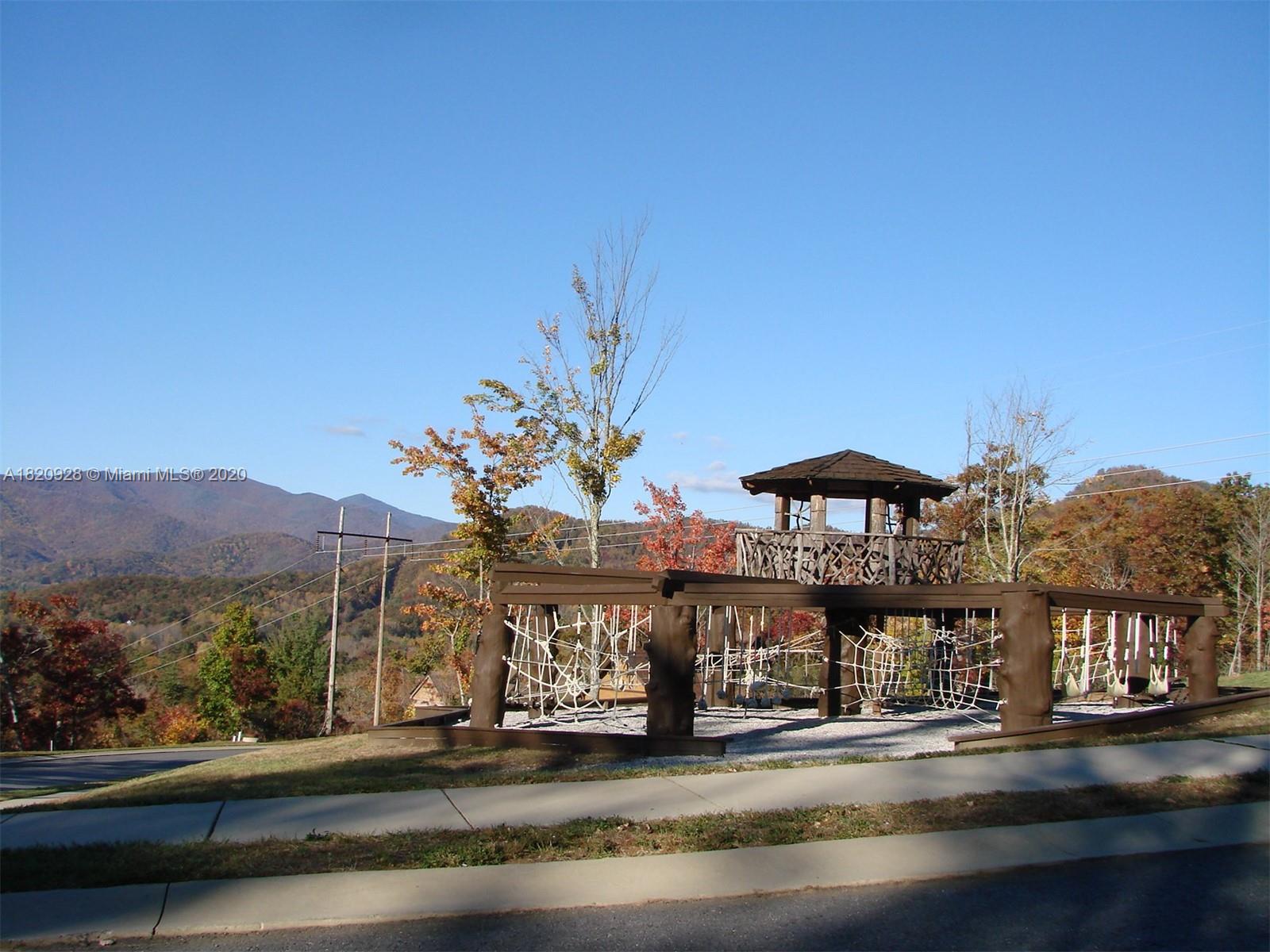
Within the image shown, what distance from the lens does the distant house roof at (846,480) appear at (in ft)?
64.5

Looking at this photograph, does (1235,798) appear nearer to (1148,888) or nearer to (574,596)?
(1148,888)

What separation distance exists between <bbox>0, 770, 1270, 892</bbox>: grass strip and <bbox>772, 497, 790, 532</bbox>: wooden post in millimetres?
11899

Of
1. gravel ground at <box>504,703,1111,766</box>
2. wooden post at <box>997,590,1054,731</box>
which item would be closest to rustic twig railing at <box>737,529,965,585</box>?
gravel ground at <box>504,703,1111,766</box>

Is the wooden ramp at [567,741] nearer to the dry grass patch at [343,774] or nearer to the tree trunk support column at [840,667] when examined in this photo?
the dry grass patch at [343,774]

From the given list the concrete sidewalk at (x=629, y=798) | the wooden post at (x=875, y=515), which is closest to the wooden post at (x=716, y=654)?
the wooden post at (x=875, y=515)

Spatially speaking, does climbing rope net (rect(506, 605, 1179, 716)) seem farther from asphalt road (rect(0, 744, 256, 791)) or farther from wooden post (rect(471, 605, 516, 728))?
asphalt road (rect(0, 744, 256, 791))

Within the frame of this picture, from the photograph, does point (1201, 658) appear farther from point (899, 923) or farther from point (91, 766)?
point (91, 766)

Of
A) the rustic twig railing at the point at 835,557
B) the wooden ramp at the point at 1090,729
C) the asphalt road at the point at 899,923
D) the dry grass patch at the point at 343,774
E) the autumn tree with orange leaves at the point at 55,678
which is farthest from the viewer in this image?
the autumn tree with orange leaves at the point at 55,678

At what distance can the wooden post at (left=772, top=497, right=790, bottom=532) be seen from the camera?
2050 centimetres

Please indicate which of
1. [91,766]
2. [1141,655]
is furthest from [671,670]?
[91,766]

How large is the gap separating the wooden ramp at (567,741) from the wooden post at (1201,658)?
7248mm

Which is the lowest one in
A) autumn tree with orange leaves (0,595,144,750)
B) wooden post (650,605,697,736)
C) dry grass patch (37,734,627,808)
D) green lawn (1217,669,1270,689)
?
autumn tree with orange leaves (0,595,144,750)

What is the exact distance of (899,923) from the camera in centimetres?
591

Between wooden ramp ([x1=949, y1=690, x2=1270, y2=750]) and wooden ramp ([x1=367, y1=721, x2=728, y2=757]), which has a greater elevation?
wooden ramp ([x1=949, y1=690, x2=1270, y2=750])
